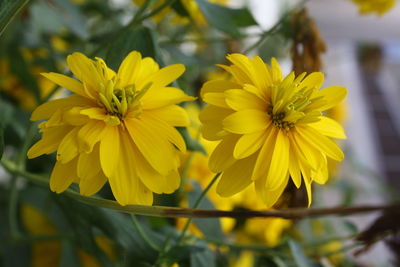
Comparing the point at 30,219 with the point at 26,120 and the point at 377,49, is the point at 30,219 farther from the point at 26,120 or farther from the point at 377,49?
the point at 377,49

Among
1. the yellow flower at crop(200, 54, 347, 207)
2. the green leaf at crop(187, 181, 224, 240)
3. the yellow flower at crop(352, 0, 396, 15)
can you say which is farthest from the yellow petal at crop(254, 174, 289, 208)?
the yellow flower at crop(352, 0, 396, 15)

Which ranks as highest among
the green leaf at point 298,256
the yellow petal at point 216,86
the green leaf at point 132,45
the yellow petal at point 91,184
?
the green leaf at point 132,45

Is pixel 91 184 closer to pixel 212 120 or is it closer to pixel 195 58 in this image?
pixel 212 120

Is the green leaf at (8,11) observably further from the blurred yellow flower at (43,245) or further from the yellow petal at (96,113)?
the blurred yellow flower at (43,245)

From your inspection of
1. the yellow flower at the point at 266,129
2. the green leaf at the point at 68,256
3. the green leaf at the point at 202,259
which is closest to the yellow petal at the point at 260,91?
the yellow flower at the point at 266,129

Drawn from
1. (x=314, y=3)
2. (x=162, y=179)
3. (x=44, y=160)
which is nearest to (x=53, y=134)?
(x=162, y=179)

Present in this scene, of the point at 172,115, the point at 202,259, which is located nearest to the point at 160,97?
the point at 172,115
